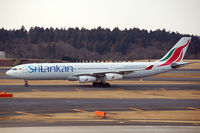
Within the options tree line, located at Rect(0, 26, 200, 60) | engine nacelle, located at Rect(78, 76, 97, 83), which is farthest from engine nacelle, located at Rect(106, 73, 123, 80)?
tree line, located at Rect(0, 26, 200, 60)

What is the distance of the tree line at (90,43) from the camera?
5797 inches

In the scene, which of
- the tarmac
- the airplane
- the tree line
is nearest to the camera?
the tarmac

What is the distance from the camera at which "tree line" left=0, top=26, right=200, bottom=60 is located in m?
147

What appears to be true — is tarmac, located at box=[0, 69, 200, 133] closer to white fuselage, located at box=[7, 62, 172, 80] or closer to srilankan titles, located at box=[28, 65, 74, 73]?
white fuselage, located at box=[7, 62, 172, 80]

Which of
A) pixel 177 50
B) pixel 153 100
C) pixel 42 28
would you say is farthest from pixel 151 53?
pixel 153 100

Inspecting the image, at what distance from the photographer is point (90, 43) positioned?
530 ft

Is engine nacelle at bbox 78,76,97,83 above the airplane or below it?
below

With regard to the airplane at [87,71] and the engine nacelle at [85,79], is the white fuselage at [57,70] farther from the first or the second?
the engine nacelle at [85,79]

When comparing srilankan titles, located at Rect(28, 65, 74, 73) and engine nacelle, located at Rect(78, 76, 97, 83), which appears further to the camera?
srilankan titles, located at Rect(28, 65, 74, 73)

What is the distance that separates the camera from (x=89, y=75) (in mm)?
40938

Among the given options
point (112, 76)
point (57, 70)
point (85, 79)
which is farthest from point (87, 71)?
point (57, 70)

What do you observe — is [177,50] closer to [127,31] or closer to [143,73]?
[143,73]

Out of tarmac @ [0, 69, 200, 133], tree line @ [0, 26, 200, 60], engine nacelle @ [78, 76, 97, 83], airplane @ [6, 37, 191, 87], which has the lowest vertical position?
tarmac @ [0, 69, 200, 133]

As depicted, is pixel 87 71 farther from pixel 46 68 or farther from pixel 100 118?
pixel 100 118
